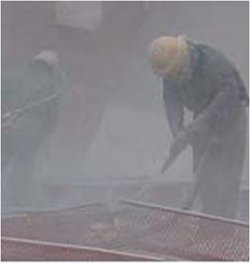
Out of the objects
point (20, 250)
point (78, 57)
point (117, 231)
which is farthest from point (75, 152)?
point (20, 250)

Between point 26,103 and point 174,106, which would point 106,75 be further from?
point 174,106

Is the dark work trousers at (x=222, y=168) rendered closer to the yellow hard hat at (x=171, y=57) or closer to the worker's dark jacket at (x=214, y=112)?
the worker's dark jacket at (x=214, y=112)

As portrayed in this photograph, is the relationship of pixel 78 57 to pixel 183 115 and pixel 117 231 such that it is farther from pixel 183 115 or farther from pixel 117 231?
pixel 117 231

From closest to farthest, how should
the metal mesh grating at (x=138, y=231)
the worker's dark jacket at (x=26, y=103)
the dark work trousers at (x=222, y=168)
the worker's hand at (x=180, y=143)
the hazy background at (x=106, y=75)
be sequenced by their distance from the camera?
the metal mesh grating at (x=138, y=231), the worker's hand at (x=180, y=143), the dark work trousers at (x=222, y=168), the worker's dark jacket at (x=26, y=103), the hazy background at (x=106, y=75)

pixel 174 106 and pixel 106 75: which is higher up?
pixel 106 75

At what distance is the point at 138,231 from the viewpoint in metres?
1.85

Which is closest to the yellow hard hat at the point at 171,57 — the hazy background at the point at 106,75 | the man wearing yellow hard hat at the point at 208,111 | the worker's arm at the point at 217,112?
the man wearing yellow hard hat at the point at 208,111

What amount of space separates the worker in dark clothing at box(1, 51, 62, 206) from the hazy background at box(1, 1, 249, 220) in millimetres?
71

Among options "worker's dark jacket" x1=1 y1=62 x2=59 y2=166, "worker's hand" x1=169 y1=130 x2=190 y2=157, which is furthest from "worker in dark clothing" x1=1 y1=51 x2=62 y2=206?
"worker's hand" x1=169 y1=130 x2=190 y2=157

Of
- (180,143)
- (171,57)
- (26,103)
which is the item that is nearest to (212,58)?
(171,57)

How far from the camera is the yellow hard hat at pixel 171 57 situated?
2.16 m

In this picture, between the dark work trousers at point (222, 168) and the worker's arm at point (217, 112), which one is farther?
the dark work trousers at point (222, 168)

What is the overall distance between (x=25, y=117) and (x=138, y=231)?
104 cm

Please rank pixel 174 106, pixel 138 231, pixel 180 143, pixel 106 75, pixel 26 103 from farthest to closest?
pixel 106 75
pixel 26 103
pixel 174 106
pixel 180 143
pixel 138 231
